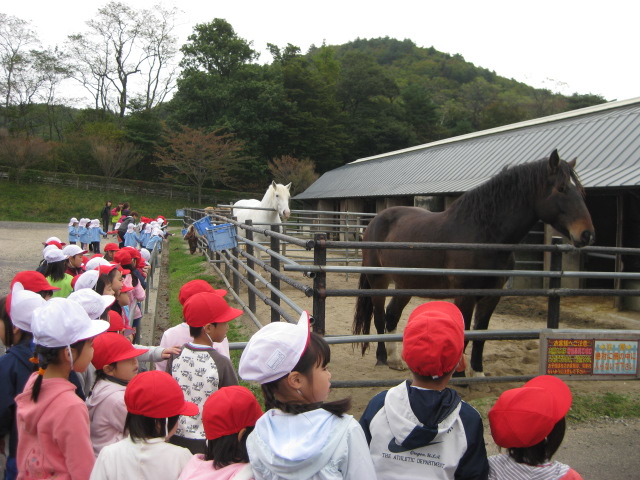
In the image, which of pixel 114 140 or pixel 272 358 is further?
pixel 114 140

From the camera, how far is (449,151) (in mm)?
19141

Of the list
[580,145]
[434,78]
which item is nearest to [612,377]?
[580,145]

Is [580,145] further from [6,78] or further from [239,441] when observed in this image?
[6,78]

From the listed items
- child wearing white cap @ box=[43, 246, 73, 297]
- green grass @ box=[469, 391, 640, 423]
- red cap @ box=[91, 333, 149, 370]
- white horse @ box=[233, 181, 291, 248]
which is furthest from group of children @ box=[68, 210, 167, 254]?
red cap @ box=[91, 333, 149, 370]

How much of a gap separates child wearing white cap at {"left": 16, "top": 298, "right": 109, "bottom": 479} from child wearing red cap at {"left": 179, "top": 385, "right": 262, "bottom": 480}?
52 cm

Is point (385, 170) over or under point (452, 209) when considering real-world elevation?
over

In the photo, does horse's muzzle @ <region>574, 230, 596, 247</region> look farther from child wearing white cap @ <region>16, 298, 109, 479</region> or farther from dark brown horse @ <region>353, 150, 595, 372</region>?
child wearing white cap @ <region>16, 298, 109, 479</region>

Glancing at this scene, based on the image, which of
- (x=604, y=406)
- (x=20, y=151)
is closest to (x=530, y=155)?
(x=604, y=406)

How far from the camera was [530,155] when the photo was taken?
40.6 ft

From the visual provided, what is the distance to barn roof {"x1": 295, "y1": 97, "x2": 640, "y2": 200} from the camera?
9.49 meters

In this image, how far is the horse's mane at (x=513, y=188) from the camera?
413 centimetres

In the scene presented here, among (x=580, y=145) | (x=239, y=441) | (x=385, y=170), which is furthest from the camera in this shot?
(x=385, y=170)

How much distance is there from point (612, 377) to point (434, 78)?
78.9 meters

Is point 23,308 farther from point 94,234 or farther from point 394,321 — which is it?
point 94,234
